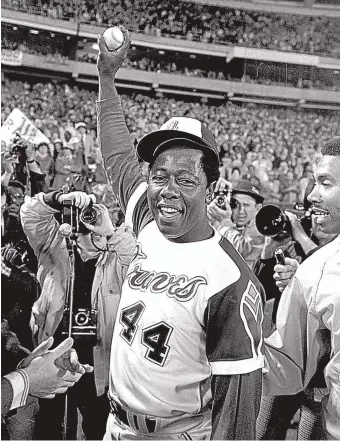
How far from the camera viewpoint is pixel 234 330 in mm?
668

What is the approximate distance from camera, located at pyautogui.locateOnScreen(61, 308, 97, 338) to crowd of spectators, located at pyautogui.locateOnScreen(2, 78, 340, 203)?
674mm

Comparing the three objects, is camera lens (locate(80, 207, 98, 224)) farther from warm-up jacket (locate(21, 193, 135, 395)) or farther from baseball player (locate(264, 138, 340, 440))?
baseball player (locate(264, 138, 340, 440))

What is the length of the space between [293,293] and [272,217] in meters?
0.37

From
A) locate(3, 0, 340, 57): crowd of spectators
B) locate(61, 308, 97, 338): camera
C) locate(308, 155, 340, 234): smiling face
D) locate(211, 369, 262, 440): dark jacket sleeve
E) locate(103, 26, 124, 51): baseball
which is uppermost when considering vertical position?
locate(3, 0, 340, 57): crowd of spectators

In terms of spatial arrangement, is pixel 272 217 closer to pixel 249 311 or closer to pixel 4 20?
pixel 249 311

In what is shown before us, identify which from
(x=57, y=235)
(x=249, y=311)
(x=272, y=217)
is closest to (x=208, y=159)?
(x=249, y=311)

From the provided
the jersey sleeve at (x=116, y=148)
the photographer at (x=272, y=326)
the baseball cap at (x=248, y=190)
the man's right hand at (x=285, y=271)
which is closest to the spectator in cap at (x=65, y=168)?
the baseball cap at (x=248, y=190)

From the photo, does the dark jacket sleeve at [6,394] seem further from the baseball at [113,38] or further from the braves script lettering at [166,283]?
the baseball at [113,38]

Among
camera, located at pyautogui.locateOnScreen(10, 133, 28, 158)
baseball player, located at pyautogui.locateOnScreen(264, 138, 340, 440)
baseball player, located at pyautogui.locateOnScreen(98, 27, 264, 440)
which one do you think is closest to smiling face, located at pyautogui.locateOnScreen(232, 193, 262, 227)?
camera, located at pyautogui.locateOnScreen(10, 133, 28, 158)

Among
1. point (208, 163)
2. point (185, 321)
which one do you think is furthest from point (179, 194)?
point (185, 321)

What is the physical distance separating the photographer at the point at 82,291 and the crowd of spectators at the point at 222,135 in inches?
21.3

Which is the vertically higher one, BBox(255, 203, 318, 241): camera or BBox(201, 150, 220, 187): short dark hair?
BBox(201, 150, 220, 187): short dark hair

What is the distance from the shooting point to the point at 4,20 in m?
1.39

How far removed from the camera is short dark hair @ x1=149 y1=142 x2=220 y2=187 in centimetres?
76
